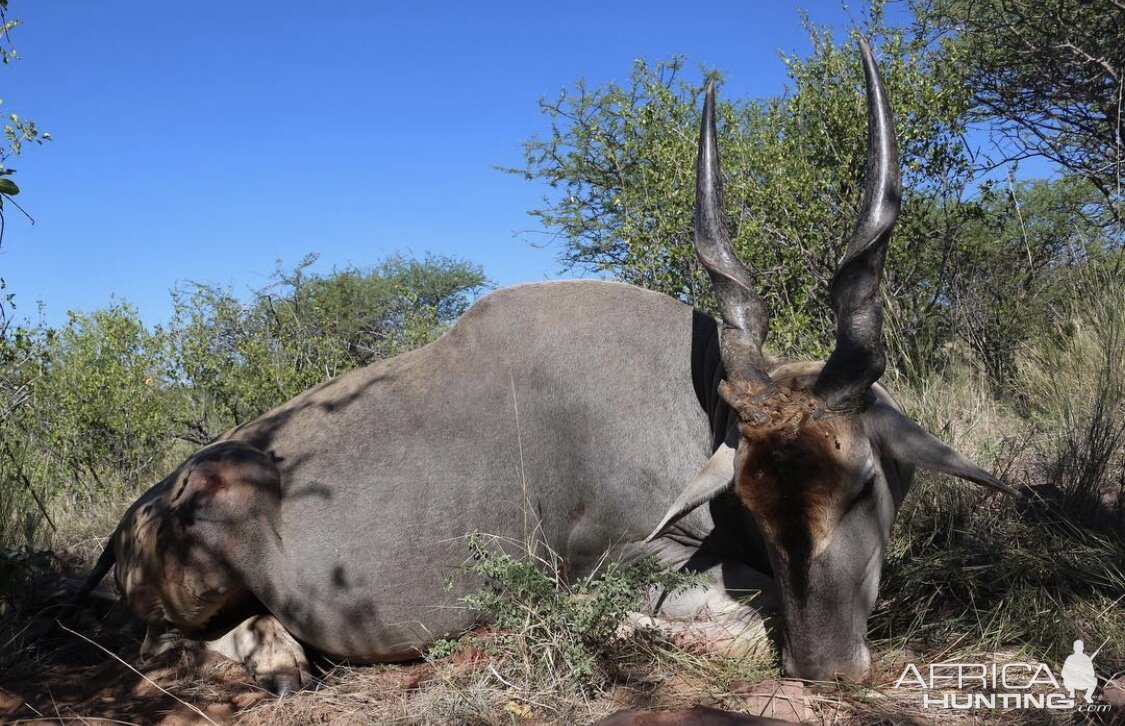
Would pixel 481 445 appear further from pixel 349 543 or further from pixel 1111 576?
pixel 1111 576

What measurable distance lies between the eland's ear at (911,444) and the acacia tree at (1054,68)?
16.8 feet

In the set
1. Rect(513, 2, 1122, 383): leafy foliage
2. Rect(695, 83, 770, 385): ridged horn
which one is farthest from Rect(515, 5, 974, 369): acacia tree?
Rect(695, 83, 770, 385): ridged horn

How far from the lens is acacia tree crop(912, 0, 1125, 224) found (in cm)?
821

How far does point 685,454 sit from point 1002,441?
7.80 feet

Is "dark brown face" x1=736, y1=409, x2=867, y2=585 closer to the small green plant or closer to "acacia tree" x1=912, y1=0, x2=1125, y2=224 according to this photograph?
the small green plant

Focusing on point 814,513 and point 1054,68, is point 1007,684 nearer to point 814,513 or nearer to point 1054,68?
point 814,513

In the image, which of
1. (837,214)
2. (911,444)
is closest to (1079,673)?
(911,444)

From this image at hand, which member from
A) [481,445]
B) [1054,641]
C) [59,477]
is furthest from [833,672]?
[59,477]

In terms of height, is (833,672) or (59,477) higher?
(59,477)

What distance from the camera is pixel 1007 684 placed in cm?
364

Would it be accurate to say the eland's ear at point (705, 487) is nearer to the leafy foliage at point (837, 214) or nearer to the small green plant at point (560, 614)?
the small green plant at point (560, 614)

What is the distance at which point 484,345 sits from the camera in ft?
16.9

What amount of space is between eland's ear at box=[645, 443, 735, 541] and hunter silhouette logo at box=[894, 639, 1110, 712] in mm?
981

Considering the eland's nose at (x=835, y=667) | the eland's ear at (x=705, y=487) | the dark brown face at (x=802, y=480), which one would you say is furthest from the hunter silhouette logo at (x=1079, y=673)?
the eland's ear at (x=705, y=487)
